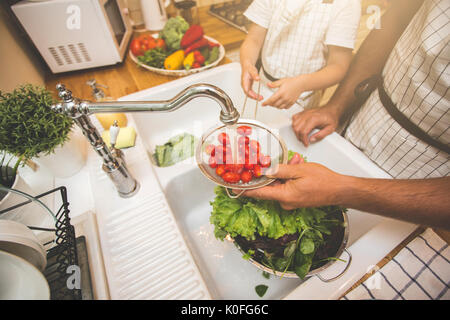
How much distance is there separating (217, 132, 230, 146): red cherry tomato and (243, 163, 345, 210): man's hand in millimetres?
246

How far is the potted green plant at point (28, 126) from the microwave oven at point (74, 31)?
68 centimetres

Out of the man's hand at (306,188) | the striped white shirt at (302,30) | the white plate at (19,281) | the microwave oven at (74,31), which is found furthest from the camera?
the microwave oven at (74,31)

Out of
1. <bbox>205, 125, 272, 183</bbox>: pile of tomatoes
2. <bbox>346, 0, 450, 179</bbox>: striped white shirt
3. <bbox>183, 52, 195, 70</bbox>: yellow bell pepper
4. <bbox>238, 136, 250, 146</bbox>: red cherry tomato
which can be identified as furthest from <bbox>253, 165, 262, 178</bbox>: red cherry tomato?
<bbox>183, 52, 195, 70</bbox>: yellow bell pepper

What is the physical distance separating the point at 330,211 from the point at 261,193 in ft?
0.87

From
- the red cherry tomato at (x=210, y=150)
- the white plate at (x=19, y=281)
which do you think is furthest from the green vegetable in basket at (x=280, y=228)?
the white plate at (x=19, y=281)

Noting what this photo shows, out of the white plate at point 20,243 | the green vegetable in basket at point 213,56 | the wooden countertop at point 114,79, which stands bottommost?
the wooden countertop at point 114,79

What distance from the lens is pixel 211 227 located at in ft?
2.95

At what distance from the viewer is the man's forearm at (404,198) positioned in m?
0.46

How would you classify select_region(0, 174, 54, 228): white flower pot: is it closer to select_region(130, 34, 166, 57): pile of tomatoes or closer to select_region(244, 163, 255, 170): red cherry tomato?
select_region(244, 163, 255, 170): red cherry tomato

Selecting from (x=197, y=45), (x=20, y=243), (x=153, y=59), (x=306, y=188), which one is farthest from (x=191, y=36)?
(x=20, y=243)

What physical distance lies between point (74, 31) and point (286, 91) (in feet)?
3.57

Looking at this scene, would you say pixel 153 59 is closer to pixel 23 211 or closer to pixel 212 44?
pixel 212 44

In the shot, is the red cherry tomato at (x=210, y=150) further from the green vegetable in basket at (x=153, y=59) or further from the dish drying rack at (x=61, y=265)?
the green vegetable in basket at (x=153, y=59)

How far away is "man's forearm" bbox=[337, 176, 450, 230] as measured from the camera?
46 centimetres
